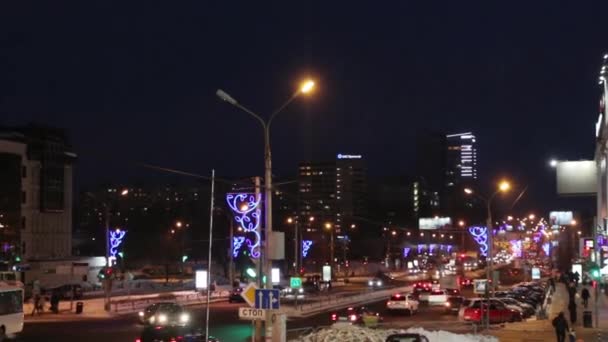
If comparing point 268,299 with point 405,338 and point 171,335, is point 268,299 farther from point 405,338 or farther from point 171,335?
point 171,335

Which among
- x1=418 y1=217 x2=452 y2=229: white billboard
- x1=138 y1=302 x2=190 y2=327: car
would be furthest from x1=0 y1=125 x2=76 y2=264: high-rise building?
x1=418 y1=217 x2=452 y2=229: white billboard

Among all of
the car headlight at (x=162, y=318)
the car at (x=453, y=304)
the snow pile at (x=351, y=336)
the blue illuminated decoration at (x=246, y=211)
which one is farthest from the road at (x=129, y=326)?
the snow pile at (x=351, y=336)

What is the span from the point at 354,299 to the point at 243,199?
28.7 meters

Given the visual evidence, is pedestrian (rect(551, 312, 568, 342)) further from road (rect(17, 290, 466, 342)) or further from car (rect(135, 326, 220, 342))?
car (rect(135, 326, 220, 342))

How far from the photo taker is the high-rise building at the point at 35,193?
286 feet

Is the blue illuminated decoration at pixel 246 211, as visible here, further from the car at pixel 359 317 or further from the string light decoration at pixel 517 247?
the string light decoration at pixel 517 247

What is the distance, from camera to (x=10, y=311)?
3744cm

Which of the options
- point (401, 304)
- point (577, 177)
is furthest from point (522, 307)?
point (577, 177)

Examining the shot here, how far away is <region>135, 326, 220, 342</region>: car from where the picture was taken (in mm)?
26094

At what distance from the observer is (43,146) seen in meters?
94.0

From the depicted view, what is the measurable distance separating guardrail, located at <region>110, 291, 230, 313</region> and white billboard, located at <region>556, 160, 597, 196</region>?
40062 millimetres

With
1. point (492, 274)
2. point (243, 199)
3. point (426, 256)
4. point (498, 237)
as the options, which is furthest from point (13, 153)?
point (426, 256)

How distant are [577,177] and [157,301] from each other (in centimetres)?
5193

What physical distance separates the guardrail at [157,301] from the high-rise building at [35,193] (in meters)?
25.8
